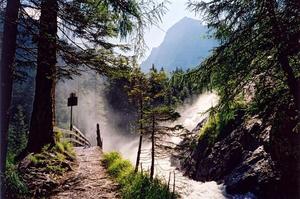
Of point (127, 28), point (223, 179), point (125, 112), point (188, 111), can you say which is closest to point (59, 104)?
point (125, 112)

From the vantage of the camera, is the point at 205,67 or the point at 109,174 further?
the point at 109,174

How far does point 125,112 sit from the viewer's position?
275 feet

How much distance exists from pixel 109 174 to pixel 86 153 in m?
3.89

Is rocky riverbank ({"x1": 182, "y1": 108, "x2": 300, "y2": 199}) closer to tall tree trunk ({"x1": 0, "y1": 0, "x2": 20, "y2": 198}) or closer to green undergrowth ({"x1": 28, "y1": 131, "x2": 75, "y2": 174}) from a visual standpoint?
green undergrowth ({"x1": 28, "y1": 131, "x2": 75, "y2": 174})

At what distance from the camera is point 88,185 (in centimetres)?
902

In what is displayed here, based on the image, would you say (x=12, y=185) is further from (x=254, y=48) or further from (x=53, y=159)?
(x=254, y=48)

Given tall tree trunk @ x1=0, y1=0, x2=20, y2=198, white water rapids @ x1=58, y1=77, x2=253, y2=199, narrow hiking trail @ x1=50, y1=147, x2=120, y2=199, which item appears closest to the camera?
tall tree trunk @ x1=0, y1=0, x2=20, y2=198

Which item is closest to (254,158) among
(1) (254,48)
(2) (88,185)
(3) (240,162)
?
(3) (240,162)

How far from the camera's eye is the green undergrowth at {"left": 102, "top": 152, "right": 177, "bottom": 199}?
7998mm

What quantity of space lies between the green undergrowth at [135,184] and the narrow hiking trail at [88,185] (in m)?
0.23

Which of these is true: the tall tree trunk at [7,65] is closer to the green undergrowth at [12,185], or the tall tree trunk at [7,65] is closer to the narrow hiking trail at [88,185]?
the green undergrowth at [12,185]

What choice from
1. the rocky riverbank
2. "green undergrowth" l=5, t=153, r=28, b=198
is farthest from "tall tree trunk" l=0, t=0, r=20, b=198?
the rocky riverbank

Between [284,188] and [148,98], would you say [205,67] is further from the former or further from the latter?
[284,188]

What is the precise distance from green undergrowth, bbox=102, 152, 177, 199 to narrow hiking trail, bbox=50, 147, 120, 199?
226 mm
